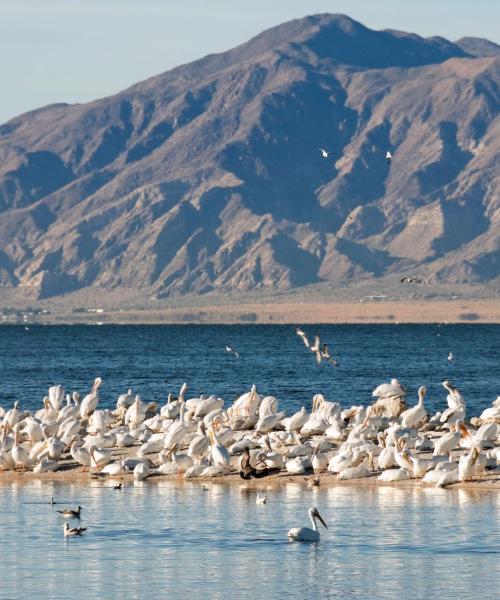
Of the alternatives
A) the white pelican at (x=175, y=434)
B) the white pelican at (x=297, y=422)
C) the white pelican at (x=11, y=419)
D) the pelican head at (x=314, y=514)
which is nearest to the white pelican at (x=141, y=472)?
the white pelican at (x=175, y=434)

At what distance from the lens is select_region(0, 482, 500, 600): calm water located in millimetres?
26734

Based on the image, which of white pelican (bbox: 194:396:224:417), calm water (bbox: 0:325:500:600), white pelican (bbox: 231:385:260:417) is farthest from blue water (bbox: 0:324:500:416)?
calm water (bbox: 0:325:500:600)

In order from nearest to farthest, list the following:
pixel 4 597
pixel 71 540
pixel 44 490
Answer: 1. pixel 4 597
2. pixel 71 540
3. pixel 44 490

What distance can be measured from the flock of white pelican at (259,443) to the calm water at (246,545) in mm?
1048

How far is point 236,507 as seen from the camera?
1379 inches

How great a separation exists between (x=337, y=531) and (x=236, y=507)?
3.86 metres

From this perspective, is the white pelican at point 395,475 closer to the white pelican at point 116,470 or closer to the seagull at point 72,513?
the white pelican at point 116,470

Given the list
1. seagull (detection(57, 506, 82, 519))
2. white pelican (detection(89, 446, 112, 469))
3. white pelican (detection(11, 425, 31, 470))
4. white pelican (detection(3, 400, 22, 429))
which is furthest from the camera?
white pelican (detection(3, 400, 22, 429))

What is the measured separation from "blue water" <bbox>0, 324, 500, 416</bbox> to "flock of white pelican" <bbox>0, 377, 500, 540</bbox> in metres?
20.6

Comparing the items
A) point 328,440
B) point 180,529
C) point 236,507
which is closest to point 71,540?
point 180,529

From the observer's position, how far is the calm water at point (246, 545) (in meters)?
26.7

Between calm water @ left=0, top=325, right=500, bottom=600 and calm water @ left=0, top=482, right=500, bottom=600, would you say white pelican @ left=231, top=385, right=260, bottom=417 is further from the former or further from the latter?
calm water @ left=0, top=482, right=500, bottom=600

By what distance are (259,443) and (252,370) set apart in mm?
70135

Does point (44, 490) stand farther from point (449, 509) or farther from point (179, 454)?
point (449, 509)
